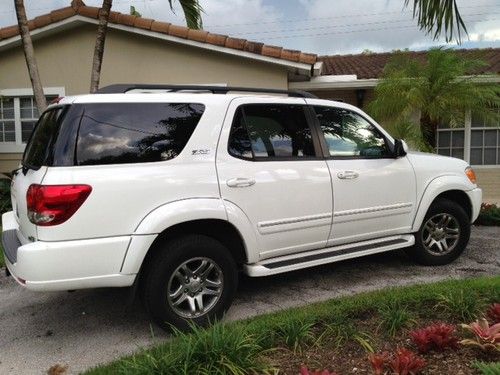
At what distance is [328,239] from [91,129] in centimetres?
236

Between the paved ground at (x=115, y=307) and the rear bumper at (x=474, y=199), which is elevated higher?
the rear bumper at (x=474, y=199)

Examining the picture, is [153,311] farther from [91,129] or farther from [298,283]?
[298,283]

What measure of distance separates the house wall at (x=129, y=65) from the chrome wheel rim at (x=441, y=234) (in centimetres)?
503

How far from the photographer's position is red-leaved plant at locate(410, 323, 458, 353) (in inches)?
116

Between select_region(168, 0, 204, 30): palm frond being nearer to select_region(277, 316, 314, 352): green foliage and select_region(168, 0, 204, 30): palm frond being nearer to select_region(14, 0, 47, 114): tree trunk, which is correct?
select_region(14, 0, 47, 114): tree trunk

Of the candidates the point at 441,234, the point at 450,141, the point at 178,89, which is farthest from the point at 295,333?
the point at 450,141

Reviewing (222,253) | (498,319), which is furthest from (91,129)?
(498,319)

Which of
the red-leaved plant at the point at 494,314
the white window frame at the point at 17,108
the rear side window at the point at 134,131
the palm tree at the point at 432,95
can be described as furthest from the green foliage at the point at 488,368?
the white window frame at the point at 17,108

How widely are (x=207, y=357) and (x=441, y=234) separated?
3.67 meters

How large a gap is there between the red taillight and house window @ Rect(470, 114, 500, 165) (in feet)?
31.2

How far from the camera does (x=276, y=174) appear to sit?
4.25 metres

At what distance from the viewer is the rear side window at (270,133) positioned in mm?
4227

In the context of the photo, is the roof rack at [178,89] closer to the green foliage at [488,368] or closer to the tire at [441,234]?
the tire at [441,234]

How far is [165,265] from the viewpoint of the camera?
12.3 feet
